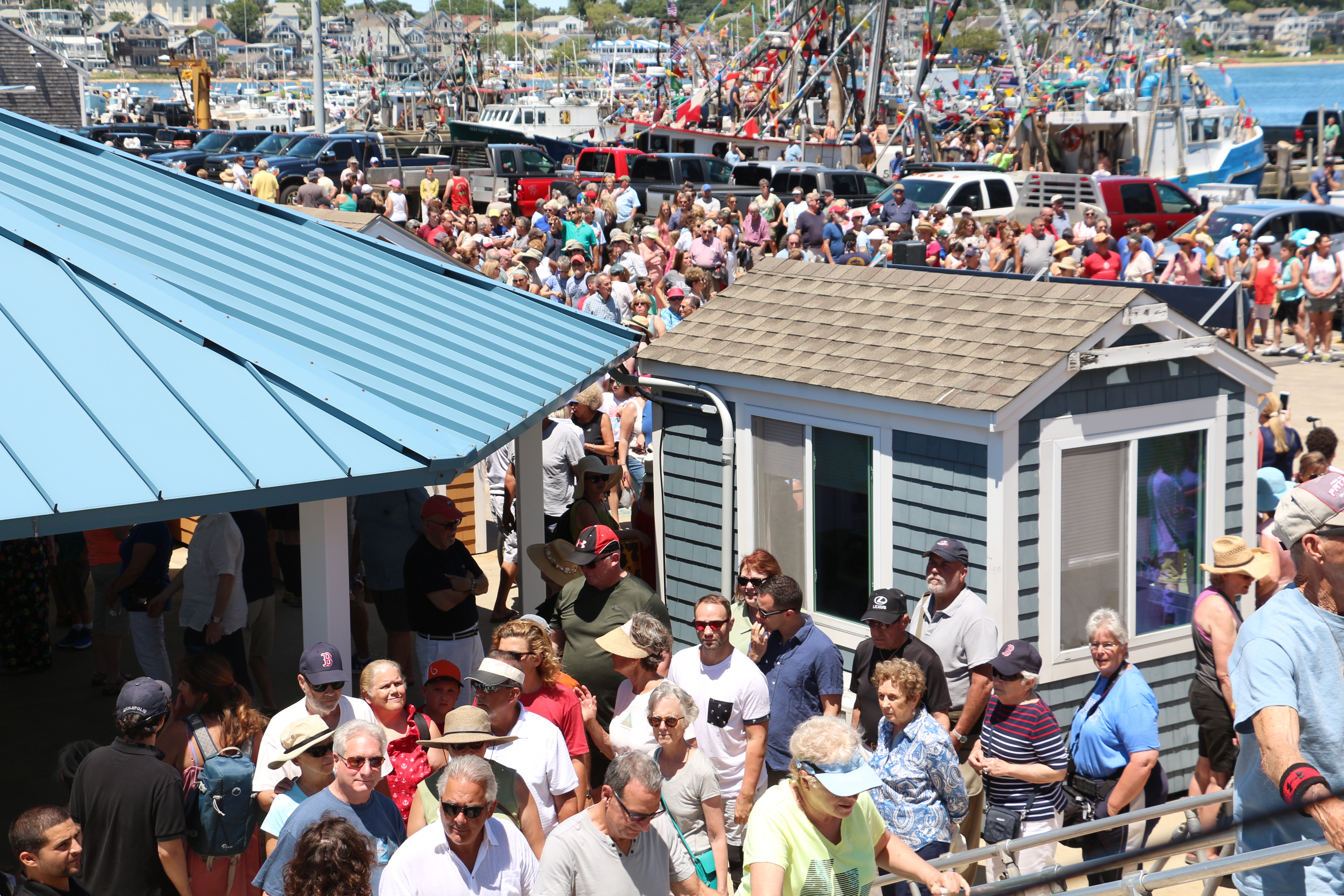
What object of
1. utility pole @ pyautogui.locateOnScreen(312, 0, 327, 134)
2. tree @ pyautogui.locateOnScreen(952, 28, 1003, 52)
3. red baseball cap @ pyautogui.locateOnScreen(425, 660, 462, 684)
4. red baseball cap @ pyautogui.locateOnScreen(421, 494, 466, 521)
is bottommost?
red baseball cap @ pyautogui.locateOnScreen(425, 660, 462, 684)

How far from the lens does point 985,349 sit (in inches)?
287

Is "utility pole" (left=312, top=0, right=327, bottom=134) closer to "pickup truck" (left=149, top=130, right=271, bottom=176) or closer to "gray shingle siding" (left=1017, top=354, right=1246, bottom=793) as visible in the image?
"pickup truck" (left=149, top=130, right=271, bottom=176)

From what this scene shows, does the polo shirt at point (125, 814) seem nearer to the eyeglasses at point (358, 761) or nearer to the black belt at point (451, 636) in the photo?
the eyeglasses at point (358, 761)

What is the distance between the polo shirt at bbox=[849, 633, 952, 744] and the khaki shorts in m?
3.70

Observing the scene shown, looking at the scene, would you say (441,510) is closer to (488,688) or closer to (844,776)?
(488,688)

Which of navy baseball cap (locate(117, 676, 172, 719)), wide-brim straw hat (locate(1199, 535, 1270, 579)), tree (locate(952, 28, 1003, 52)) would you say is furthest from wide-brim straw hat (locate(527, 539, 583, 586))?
tree (locate(952, 28, 1003, 52))

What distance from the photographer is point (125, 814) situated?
15.0 feet

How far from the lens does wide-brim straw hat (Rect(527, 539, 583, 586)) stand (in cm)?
729

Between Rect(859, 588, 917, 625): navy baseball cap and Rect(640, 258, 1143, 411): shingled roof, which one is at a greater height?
Rect(640, 258, 1143, 411): shingled roof

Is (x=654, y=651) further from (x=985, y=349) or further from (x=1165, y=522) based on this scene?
(x=1165, y=522)

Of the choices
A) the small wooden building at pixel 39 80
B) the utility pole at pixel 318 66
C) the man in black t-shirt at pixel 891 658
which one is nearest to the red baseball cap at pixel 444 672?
the man in black t-shirt at pixel 891 658

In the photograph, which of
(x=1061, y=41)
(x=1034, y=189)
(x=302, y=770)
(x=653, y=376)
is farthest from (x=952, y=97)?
(x=302, y=770)

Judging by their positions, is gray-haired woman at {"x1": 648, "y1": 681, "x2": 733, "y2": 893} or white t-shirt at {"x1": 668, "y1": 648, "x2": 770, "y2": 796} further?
white t-shirt at {"x1": 668, "y1": 648, "x2": 770, "y2": 796}

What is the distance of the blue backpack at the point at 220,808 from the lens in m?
4.71
